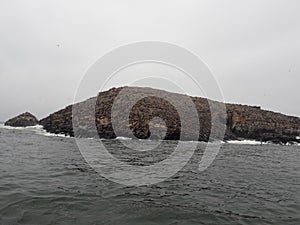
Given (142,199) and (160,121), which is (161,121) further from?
(142,199)

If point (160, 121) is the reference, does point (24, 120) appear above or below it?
above

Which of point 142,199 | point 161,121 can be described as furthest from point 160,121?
point 142,199

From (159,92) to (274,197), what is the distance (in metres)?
43.2

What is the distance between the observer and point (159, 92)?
174 ft

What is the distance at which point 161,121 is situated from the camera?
40.3 m

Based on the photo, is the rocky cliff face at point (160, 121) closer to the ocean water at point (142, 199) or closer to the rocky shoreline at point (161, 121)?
the rocky shoreline at point (161, 121)

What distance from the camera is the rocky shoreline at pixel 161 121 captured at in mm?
39281

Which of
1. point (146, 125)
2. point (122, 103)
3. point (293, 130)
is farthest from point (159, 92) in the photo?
point (293, 130)

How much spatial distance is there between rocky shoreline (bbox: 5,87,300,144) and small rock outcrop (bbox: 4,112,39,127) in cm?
1178

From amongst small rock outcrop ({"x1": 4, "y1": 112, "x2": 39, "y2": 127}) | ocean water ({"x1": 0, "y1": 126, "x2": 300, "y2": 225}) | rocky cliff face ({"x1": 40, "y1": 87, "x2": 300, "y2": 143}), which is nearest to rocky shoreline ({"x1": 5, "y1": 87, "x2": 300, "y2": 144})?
rocky cliff face ({"x1": 40, "y1": 87, "x2": 300, "y2": 143})

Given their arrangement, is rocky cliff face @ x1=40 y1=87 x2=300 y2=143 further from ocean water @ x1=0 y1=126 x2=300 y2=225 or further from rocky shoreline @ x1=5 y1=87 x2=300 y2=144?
ocean water @ x1=0 y1=126 x2=300 y2=225

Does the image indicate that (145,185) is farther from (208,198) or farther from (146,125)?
(146,125)

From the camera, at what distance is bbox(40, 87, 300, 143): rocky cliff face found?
3931 centimetres

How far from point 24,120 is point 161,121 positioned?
36.8m
